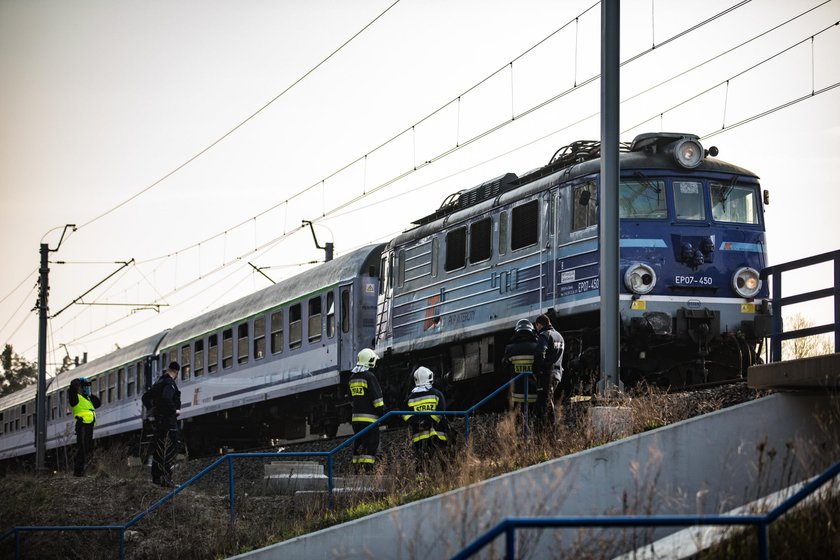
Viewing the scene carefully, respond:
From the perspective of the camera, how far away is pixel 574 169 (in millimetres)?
16641

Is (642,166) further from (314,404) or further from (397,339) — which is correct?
(314,404)

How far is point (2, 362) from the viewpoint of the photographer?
11044 cm

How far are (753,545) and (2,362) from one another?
4345 inches

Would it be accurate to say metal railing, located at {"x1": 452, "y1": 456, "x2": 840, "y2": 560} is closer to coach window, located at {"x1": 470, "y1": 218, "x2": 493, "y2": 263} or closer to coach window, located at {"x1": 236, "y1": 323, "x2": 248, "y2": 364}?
coach window, located at {"x1": 470, "y1": 218, "x2": 493, "y2": 263}

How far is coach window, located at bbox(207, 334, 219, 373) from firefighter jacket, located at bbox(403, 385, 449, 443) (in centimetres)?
1734

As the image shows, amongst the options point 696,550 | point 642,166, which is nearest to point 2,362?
point 642,166

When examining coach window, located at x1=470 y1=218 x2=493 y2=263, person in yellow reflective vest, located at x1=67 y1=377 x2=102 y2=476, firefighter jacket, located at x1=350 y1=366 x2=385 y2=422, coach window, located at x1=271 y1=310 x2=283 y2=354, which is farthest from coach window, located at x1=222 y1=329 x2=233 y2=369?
firefighter jacket, located at x1=350 y1=366 x2=385 y2=422

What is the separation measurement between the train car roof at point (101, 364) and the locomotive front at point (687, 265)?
22.5m

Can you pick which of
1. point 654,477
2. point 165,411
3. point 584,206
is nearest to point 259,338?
point 165,411

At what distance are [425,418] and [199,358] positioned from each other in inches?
747

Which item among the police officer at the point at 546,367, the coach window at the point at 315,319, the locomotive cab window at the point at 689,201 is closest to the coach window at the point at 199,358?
the coach window at the point at 315,319

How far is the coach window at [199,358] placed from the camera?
32.1m

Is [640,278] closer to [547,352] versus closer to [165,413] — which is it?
[547,352]

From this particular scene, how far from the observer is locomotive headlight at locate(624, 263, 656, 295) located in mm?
15812
